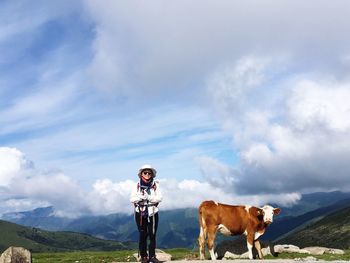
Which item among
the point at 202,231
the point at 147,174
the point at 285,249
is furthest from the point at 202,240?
the point at 285,249

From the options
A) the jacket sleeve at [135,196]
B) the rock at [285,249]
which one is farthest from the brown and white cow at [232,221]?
the jacket sleeve at [135,196]

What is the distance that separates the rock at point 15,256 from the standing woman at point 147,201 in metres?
6.81

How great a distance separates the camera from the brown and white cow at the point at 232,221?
28.0 m

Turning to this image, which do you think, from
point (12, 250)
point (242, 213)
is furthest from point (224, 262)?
point (12, 250)

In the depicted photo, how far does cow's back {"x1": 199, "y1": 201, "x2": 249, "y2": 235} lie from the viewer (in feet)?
92.7

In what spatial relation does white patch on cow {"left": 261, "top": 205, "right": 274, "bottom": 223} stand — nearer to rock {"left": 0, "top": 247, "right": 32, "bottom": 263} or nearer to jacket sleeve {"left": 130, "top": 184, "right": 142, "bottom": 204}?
jacket sleeve {"left": 130, "top": 184, "right": 142, "bottom": 204}

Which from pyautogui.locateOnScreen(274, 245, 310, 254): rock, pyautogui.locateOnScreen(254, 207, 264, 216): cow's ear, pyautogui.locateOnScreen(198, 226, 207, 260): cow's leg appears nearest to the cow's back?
pyautogui.locateOnScreen(198, 226, 207, 260): cow's leg

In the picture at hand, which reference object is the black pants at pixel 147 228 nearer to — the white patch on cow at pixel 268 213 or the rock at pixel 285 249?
the white patch on cow at pixel 268 213

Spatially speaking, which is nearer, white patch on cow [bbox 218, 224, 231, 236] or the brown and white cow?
the brown and white cow

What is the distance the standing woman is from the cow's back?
7.64 m

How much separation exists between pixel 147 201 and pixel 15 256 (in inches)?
310

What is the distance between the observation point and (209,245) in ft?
89.7

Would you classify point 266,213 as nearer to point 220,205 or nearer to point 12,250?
point 220,205

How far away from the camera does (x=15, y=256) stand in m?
23.5
